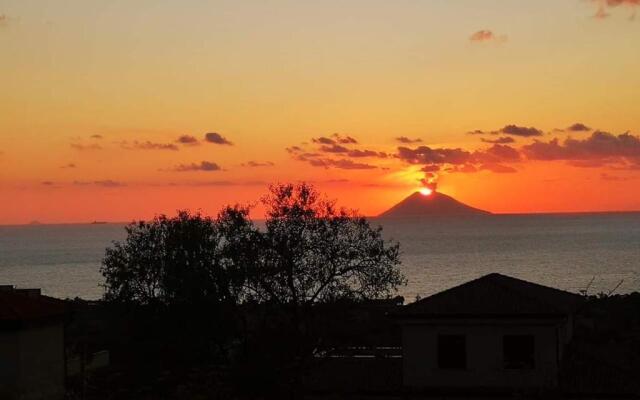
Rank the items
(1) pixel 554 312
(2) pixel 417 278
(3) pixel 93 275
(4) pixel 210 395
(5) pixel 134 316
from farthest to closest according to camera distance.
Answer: (3) pixel 93 275 → (2) pixel 417 278 → (5) pixel 134 316 → (1) pixel 554 312 → (4) pixel 210 395

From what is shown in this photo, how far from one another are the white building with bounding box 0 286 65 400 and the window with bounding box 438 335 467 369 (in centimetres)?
1470

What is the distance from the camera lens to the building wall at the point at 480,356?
112 feet

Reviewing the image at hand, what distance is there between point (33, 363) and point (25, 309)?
172 centimetres

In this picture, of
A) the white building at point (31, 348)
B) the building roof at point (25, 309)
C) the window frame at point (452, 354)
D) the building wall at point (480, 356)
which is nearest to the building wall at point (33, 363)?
the white building at point (31, 348)

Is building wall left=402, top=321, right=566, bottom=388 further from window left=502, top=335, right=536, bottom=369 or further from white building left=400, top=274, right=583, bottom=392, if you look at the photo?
window left=502, top=335, right=536, bottom=369

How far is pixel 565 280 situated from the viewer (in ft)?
440

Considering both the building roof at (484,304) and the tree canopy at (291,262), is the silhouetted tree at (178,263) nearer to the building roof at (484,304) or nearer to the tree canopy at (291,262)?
the tree canopy at (291,262)

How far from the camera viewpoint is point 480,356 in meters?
35.0

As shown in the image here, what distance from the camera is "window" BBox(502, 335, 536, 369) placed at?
113 ft

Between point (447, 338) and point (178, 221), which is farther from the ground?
point (178, 221)

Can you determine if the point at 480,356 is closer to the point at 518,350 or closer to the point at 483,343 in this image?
the point at 483,343

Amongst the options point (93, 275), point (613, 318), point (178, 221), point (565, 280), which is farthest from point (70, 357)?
point (93, 275)

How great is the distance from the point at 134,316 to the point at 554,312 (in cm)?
2629

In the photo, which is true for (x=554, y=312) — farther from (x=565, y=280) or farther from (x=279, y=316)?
(x=565, y=280)
